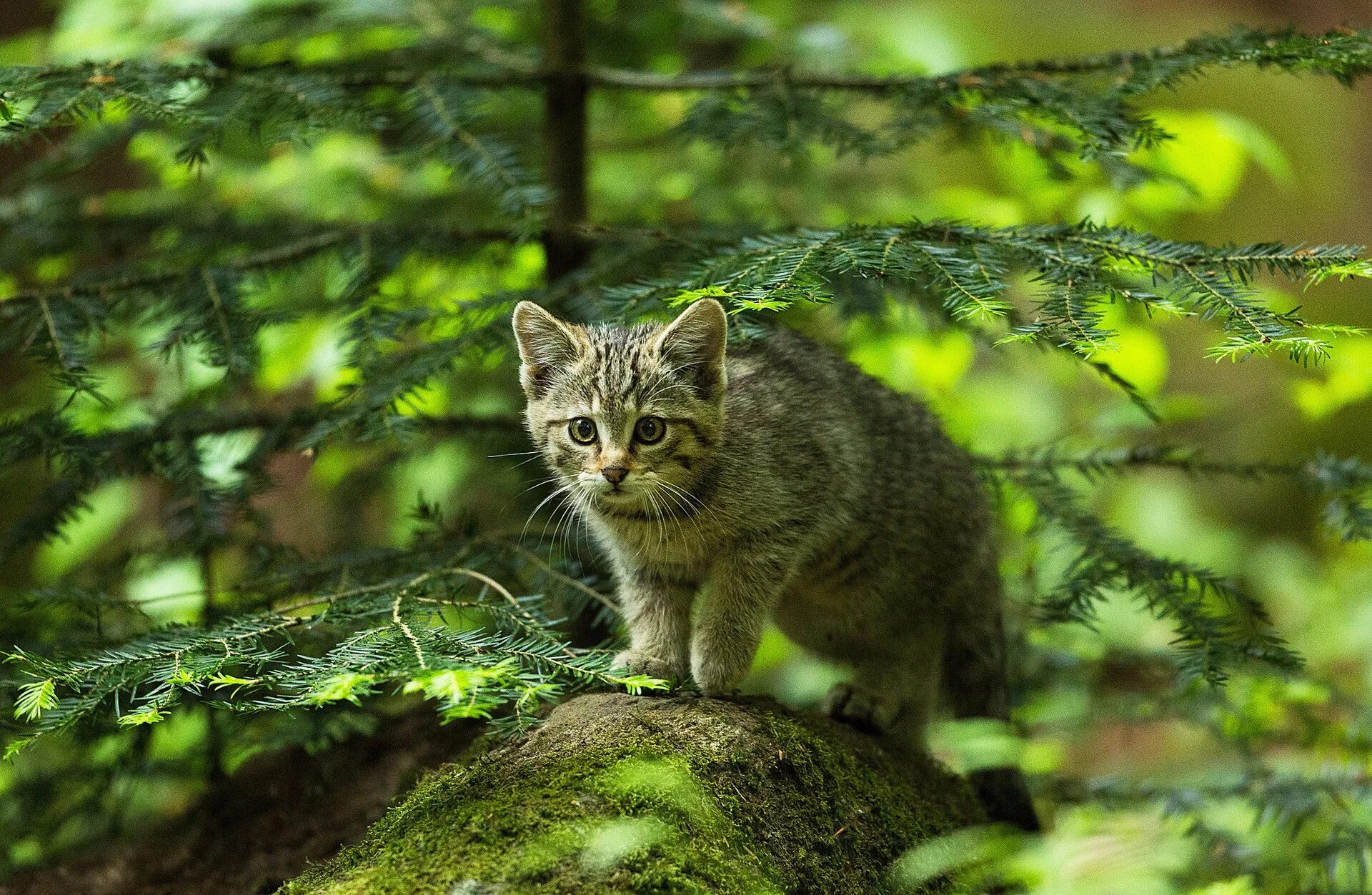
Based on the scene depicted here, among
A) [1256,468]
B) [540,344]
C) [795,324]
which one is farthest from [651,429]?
[1256,468]

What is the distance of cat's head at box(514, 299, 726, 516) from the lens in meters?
3.55

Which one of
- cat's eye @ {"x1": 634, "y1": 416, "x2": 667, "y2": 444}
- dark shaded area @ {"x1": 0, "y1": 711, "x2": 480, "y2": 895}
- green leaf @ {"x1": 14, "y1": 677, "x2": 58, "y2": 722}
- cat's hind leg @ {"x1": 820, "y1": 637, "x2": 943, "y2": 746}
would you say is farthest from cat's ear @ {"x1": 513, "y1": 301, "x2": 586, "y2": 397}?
green leaf @ {"x1": 14, "y1": 677, "x2": 58, "y2": 722}

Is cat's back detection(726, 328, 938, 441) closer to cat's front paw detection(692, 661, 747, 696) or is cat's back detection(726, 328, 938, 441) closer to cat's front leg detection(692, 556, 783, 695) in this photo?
cat's front leg detection(692, 556, 783, 695)

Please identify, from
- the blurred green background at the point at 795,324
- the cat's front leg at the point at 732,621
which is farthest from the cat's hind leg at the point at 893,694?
the cat's front leg at the point at 732,621

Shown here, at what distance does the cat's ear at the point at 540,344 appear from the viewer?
364 centimetres

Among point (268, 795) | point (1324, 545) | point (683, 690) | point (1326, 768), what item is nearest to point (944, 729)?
point (683, 690)

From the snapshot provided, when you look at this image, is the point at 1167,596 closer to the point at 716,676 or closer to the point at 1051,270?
the point at 1051,270

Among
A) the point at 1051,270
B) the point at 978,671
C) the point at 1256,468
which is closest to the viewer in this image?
the point at 1051,270

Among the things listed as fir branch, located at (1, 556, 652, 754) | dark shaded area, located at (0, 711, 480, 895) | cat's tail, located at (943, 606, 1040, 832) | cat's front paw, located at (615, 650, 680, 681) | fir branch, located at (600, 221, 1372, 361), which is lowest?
dark shaded area, located at (0, 711, 480, 895)

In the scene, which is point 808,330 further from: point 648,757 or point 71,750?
point 71,750

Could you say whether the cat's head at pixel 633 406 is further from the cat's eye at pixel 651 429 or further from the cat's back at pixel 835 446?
the cat's back at pixel 835 446

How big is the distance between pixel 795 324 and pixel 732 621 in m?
1.88

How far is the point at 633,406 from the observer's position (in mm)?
3639

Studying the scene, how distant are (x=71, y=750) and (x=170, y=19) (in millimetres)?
3128
